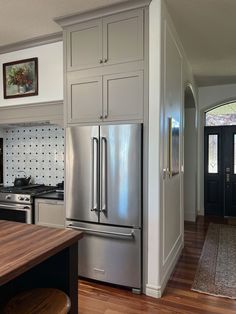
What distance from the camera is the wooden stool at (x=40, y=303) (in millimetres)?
1347

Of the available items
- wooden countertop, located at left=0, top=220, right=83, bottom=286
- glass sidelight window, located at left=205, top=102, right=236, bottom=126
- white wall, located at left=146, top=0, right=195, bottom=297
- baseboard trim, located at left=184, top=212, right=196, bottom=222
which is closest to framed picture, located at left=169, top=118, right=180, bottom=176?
white wall, located at left=146, top=0, right=195, bottom=297

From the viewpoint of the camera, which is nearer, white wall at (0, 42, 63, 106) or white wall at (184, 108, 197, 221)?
white wall at (0, 42, 63, 106)

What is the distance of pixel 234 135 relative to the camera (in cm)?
573

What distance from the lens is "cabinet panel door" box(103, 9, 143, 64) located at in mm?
2545

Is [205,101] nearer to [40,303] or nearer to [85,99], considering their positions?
[85,99]

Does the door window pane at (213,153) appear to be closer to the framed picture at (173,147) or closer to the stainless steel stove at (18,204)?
the framed picture at (173,147)

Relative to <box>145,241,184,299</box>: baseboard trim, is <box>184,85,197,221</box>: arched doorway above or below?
above

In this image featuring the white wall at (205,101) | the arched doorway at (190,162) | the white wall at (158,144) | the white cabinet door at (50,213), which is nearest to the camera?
the white wall at (158,144)

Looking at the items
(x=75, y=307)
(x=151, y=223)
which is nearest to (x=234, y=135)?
(x=151, y=223)

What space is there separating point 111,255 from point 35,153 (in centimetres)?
215

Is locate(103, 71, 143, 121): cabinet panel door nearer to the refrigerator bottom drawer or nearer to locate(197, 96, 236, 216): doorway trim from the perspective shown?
the refrigerator bottom drawer

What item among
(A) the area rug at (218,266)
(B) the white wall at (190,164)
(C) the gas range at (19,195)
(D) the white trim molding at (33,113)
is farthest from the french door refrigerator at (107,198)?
(B) the white wall at (190,164)

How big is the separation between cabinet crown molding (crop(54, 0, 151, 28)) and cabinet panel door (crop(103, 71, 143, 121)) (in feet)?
2.12

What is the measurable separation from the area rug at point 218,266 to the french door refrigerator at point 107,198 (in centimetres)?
83
